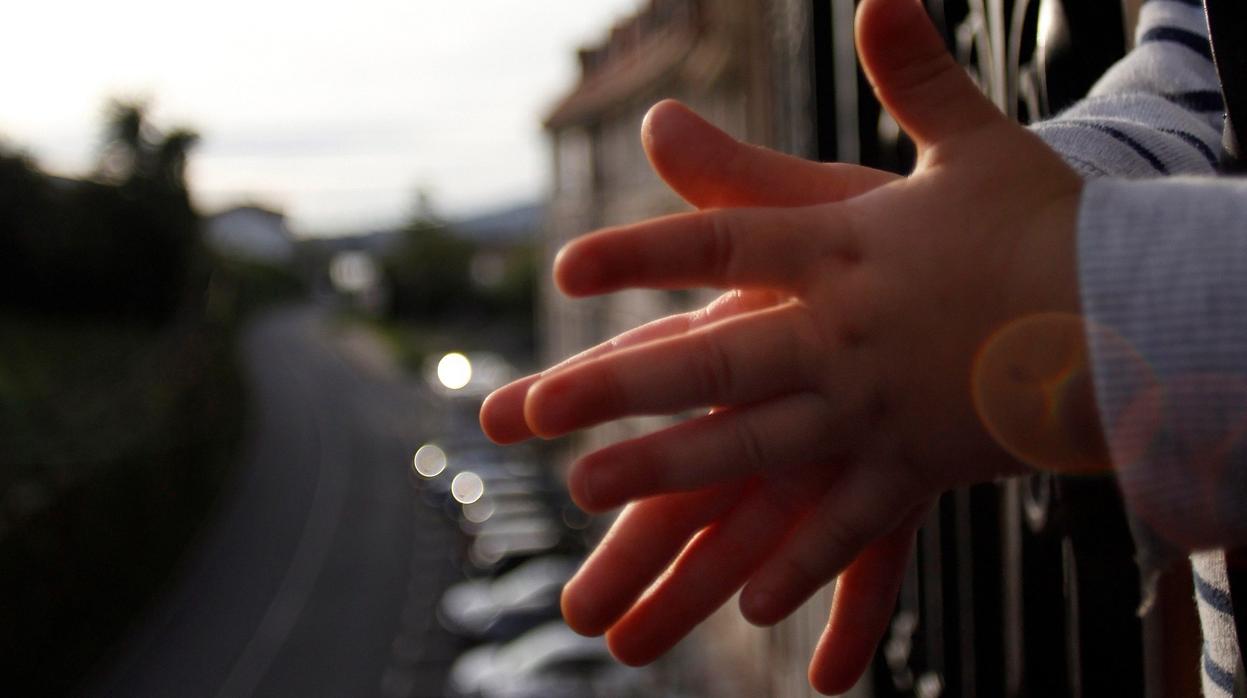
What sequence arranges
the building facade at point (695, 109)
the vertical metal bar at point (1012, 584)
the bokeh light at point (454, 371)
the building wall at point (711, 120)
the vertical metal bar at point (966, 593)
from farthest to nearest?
the bokeh light at point (454, 371) → the building facade at point (695, 109) → the building wall at point (711, 120) → the vertical metal bar at point (966, 593) → the vertical metal bar at point (1012, 584)

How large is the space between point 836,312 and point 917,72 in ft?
0.64

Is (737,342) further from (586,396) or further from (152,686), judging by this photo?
(152,686)

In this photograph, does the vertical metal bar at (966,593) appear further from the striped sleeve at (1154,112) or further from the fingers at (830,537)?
the fingers at (830,537)

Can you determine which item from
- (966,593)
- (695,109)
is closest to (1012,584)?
(966,593)

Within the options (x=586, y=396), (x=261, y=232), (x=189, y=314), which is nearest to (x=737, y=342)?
(x=586, y=396)

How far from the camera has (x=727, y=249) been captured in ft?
3.09

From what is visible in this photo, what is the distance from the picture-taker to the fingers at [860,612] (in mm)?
1108

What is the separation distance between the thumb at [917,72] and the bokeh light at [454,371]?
113ft

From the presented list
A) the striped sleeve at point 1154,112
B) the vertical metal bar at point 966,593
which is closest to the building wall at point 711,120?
the vertical metal bar at point 966,593

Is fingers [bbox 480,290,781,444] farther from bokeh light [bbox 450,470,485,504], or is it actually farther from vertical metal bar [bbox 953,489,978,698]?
bokeh light [bbox 450,470,485,504]

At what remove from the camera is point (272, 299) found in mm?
59688

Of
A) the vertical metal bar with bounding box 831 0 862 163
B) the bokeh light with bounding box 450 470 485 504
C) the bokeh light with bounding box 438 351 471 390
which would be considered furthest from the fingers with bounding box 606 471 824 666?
the bokeh light with bounding box 438 351 471 390

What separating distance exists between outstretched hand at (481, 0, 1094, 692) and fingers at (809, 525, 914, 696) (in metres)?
0.10

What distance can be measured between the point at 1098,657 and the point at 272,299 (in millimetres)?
60672
